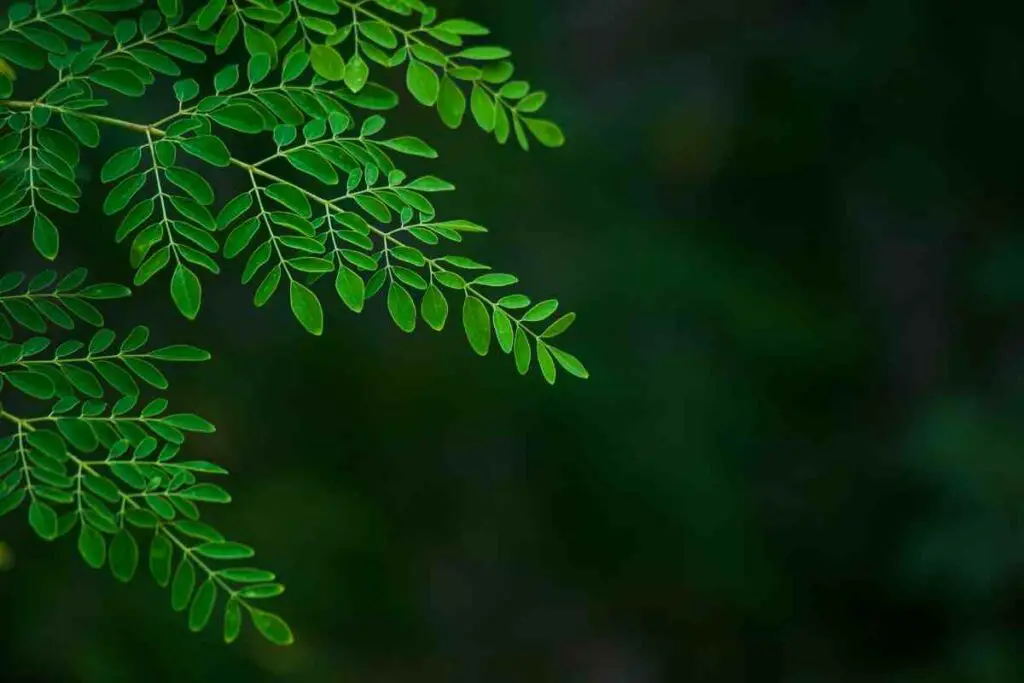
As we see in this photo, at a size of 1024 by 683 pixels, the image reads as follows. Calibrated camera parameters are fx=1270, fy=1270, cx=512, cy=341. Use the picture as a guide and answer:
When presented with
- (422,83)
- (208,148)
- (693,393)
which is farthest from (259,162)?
(693,393)

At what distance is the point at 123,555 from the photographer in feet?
2.67

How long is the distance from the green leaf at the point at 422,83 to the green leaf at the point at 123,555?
35cm

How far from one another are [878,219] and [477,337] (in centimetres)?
284

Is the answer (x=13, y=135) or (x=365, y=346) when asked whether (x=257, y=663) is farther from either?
(x=13, y=135)

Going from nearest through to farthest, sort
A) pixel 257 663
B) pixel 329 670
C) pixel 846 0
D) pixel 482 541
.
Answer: pixel 257 663 → pixel 329 670 → pixel 482 541 → pixel 846 0

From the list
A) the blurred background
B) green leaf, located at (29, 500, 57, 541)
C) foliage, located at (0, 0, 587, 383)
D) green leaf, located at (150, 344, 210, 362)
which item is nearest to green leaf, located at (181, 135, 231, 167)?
foliage, located at (0, 0, 587, 383)

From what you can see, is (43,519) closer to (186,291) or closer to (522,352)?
(186,291)

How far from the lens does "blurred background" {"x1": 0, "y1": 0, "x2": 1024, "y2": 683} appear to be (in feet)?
8.35

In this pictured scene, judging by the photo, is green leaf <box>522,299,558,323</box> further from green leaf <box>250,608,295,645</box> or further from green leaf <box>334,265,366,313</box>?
green leaf <box>250,608,295,645</box>

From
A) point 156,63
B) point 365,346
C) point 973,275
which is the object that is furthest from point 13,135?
point 973,275

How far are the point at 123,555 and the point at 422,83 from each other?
37 cm

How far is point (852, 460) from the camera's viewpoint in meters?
3.28

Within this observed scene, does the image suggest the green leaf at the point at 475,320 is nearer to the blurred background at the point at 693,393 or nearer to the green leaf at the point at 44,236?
the green leaf at the point at 44,236

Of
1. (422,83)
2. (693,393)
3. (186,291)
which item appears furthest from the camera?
(693,393)
